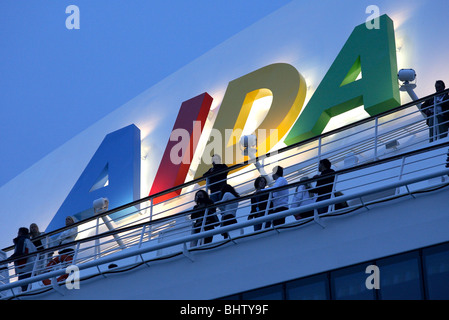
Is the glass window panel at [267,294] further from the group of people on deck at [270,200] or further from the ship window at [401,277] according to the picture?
the ship window at [401,277]

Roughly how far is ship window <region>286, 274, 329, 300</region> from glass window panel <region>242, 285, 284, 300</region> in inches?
5.4

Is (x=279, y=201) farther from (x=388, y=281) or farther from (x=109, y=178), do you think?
(x=109, y=178)

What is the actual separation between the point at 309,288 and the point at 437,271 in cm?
172

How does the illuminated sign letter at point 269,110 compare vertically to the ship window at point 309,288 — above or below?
above

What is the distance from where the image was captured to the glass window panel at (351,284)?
8797 mm

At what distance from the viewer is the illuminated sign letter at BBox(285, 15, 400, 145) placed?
13992 millimetres

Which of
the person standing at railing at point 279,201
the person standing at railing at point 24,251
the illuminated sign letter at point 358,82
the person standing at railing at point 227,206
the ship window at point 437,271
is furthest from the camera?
the illuminated sign letter at point 358,82

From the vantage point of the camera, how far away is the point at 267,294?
9.84 metres

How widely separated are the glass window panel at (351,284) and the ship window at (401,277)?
183mm

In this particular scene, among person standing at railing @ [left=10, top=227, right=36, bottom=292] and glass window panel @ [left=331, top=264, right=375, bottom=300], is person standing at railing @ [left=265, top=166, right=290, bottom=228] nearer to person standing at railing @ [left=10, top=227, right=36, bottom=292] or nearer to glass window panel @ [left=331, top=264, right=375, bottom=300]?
glass window panel @ [left=331, top=264, right=375, bottom=300]

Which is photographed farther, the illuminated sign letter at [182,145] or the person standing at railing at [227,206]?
the illuminated sign letter at [182,145]

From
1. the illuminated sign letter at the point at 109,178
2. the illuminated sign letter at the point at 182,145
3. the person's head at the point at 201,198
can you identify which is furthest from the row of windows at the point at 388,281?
the illuminated sign letter at the point at 109,178

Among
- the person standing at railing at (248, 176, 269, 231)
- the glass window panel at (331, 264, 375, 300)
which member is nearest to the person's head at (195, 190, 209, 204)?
the person standing at railing at (248, 176, 269, 231)
